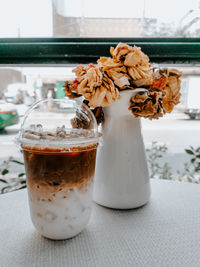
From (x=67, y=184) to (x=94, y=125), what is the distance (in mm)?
157

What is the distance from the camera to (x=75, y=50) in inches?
41.2

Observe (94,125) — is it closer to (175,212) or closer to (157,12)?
(175,212)

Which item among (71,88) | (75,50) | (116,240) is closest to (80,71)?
(71,88)

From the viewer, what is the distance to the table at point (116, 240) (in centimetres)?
42

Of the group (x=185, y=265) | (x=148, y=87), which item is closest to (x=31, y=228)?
(x=185, y=265)

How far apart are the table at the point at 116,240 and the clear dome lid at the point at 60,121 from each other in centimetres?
21

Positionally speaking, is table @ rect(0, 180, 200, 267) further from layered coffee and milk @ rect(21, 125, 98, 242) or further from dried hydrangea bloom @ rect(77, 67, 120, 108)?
dried hydrangea bloom @ rect(77, 67, 120, 108)

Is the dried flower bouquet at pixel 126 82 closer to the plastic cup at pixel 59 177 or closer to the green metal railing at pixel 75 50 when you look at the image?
the plastic cup at pixel 59 177

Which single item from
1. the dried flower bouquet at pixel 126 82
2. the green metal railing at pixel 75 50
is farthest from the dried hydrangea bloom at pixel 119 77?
the green metal railing at pixel 75 50

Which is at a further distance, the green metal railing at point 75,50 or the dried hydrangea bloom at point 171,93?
the green metal railing at point 75,50

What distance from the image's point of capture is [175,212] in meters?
0.60

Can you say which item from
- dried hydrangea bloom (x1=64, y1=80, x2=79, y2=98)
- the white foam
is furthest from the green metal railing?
the white foam

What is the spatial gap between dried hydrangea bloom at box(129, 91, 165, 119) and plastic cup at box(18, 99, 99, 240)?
0.12 meters

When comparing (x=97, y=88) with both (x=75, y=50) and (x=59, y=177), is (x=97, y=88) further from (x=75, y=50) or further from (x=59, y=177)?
(x=75, y=50)
